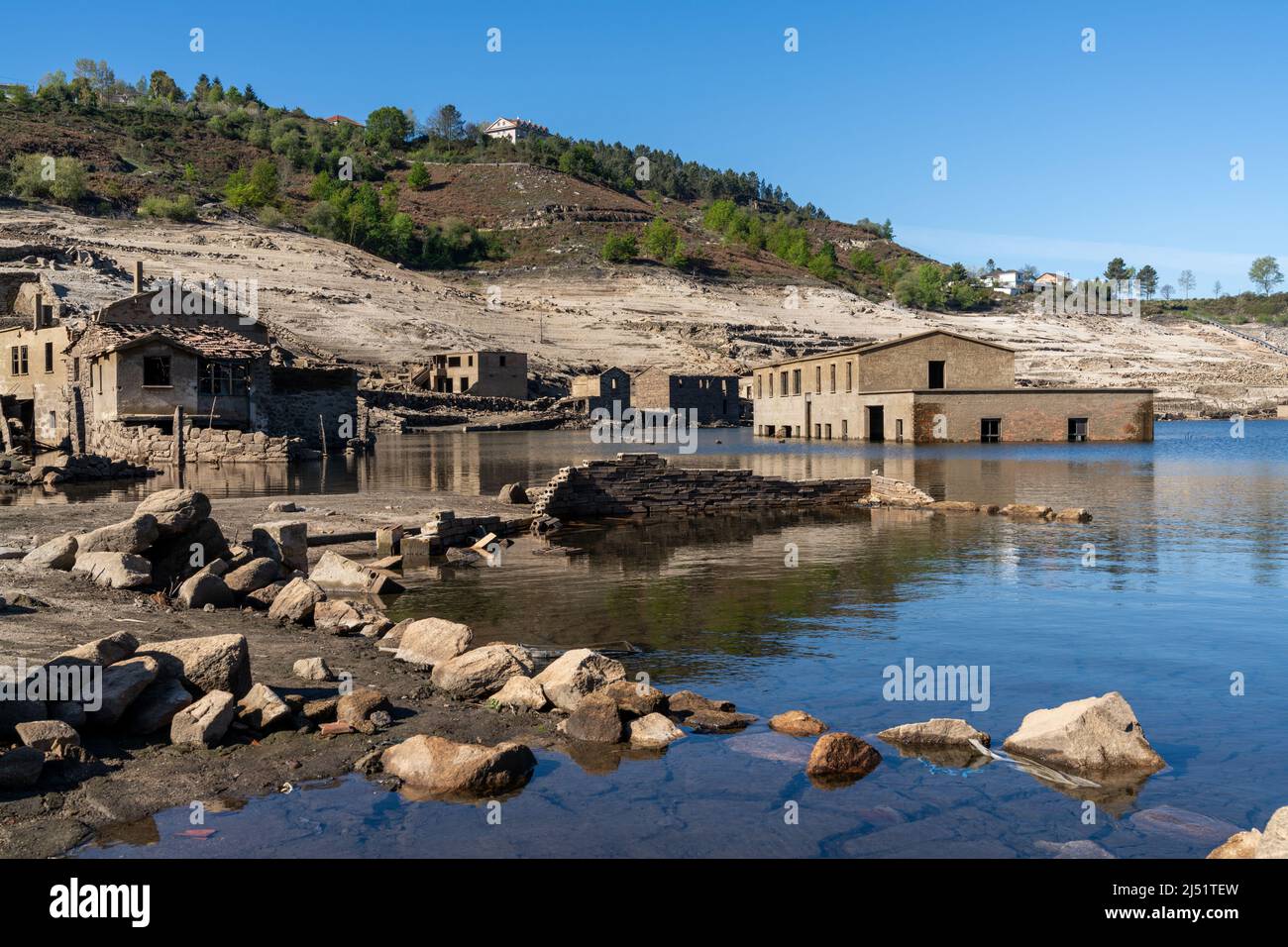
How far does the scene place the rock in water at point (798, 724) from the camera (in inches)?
369

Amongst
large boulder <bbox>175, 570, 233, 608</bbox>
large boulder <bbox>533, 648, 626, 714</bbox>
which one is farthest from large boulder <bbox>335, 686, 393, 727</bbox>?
large boulder <bbox>175, 570, 233, 608</bbox>

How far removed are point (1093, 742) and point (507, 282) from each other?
5331 inches

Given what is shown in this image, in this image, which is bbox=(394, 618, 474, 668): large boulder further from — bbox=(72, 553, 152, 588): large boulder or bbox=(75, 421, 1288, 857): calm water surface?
bbox=(72, 553, 152, 588): large boulder

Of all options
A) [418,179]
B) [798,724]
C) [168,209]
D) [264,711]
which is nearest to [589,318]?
[168,209]

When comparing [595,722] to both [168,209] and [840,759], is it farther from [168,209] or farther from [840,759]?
[168,209]

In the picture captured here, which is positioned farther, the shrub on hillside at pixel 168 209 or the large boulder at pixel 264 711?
the shrub on hillside at pixel 168 209

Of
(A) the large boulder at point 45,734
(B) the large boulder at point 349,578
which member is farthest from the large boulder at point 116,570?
(A) the large boulder at point 45,734

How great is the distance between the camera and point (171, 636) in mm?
11125

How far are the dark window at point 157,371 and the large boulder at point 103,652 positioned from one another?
36200mm

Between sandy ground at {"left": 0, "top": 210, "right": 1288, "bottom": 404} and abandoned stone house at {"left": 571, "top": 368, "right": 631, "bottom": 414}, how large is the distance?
39.6 feet

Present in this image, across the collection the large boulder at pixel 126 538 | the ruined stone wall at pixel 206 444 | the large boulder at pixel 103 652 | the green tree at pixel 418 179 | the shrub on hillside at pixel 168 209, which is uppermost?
the green tree at pixel 418 179

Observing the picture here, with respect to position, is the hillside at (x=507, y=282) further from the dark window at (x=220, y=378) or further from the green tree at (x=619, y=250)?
the dark window at (x=220, y=378)
